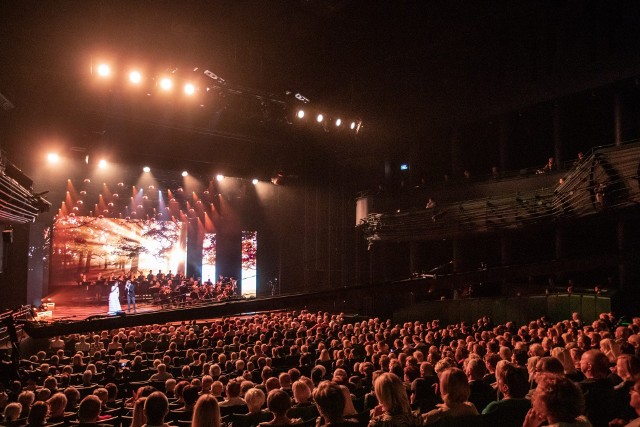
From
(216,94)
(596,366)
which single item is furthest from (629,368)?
(216,94)

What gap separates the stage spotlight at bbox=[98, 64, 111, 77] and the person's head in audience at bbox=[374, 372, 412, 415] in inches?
674

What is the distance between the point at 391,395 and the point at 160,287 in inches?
928

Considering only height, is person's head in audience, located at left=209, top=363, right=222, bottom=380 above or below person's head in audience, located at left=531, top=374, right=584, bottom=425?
below

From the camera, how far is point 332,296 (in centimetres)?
510

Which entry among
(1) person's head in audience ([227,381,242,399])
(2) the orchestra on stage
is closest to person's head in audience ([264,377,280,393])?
(1) person's head in audience ([227,381,242,399])

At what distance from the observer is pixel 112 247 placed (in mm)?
26422

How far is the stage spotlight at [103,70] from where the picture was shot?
1778 cm

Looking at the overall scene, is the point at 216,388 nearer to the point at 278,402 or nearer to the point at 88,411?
the point at 88,411

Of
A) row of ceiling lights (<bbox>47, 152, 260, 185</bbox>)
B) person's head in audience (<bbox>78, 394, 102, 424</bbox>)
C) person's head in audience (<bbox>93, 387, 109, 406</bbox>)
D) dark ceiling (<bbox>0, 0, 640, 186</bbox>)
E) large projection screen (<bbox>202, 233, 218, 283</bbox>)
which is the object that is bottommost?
Result: person's head in audience (<bbox>93, 387, 109, 406</bbox>)

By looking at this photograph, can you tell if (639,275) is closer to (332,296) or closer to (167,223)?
(332,296)

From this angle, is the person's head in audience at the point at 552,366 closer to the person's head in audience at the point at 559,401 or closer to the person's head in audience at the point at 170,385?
the person's head in audience at the point at 559,401

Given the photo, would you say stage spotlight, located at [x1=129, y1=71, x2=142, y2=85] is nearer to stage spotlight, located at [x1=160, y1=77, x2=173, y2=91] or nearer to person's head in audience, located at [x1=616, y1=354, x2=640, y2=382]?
stage spotlight, located at [x1=160, y1=77, x2=173, y2=91]

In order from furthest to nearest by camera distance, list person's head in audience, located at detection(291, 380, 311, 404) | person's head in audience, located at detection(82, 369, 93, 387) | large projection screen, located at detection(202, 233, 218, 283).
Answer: large projection screen, located at detection(202, 233, 218, 283) → person's head in audience, located at detection(82, 369, 93, 387) → person's head in audience, located at detection(291, 380, 311, 404)

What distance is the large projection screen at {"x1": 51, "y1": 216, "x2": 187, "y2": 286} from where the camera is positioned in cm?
2517
